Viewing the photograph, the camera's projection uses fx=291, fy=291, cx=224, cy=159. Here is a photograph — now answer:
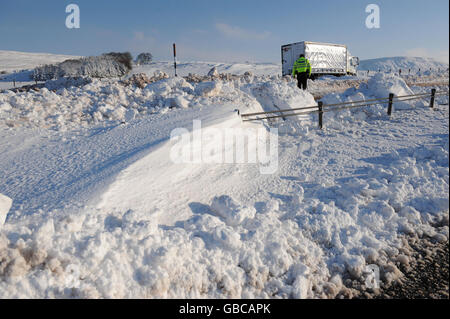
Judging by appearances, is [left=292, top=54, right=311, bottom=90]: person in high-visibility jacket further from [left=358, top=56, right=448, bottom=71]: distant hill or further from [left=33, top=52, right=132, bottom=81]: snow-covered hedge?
[left=358, top=56, right=448, bottom=71]: distant hill

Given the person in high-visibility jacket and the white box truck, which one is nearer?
the person in high-visibility jacket

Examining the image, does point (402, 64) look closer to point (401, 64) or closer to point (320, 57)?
point (401, 64)

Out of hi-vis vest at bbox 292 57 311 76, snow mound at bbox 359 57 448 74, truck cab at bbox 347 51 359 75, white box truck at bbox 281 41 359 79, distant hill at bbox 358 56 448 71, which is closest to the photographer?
hi-vis vest at bbox 292 57 311 76

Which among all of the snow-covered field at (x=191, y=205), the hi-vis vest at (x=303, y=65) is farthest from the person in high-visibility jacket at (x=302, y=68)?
the snow-covered field at (x=191, y=205)

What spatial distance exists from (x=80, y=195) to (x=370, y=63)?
8302cm

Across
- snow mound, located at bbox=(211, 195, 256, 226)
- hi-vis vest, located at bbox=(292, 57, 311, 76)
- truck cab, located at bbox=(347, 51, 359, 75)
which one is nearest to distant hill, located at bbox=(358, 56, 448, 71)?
truck cab, located at bbox=(347, 51, 359, 75)

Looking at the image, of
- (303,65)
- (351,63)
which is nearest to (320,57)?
(351,63)

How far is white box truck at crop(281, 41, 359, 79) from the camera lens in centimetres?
2361

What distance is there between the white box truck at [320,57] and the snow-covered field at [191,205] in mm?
16811

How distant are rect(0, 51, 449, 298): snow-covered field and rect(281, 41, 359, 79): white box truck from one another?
1681 cm

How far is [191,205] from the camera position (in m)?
4.71

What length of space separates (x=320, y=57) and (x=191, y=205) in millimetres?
Answer: 24133
